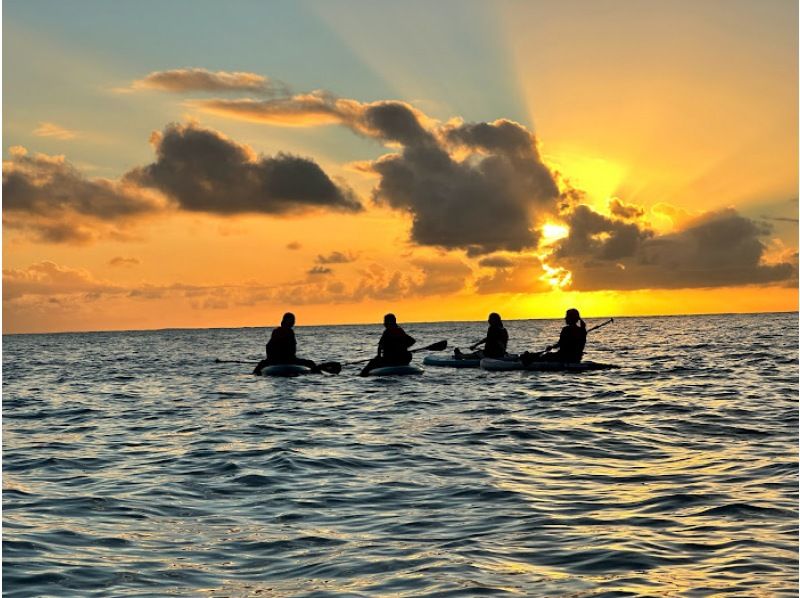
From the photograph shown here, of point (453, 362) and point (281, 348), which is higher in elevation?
point (281, 348)

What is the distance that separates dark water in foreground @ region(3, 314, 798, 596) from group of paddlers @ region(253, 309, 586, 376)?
706cm

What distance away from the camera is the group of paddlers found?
31.2 metres

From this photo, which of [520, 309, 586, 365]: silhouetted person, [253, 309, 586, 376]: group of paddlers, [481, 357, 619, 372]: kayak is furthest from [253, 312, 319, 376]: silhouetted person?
[520, 309, 586, 365]: silhouetted person

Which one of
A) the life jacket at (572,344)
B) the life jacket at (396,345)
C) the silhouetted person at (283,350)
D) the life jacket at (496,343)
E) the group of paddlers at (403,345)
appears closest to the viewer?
the group of paddlers at (403,345)

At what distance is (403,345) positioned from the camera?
31.8 meters

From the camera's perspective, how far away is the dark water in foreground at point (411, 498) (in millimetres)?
8266

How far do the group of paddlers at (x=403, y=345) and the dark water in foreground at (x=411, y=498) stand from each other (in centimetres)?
706

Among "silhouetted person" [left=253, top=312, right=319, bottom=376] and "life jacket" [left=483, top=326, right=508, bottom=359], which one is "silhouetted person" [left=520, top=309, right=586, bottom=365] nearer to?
"life jacket" [left=483, top=326, right=508, bottom=359]

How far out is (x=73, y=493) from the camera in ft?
41.2

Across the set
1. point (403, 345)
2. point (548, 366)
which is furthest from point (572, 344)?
point (403, 345)

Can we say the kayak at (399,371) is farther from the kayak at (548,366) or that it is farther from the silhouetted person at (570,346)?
the silhouetted person at (570,346)

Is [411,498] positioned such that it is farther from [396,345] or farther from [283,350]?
[283,350]

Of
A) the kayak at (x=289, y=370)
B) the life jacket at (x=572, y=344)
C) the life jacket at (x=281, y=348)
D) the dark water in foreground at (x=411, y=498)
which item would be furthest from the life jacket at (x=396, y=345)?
the dark water in foreground at (x=411, y=498)

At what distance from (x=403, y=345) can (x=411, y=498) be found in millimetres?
20240
